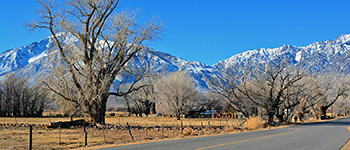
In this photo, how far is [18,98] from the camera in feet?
223

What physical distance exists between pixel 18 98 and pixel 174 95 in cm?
3616

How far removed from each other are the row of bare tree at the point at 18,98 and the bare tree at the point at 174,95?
2626cm

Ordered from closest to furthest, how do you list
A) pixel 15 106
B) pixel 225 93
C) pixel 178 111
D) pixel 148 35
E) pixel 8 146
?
pixel 8 146, pixel 148 35, pixel 225 93, pixel 178 111, pixel 15 106

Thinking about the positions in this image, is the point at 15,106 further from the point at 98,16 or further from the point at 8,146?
the point at 8,146

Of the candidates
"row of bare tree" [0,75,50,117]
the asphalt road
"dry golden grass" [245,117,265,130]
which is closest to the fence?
"dry golden grass" [245,117,265,130]


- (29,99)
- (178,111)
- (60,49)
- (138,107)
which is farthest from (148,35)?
(29,99)

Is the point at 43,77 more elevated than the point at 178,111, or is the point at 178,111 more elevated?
the point at 43,77

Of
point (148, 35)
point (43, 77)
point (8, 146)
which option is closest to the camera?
point (8, 146)

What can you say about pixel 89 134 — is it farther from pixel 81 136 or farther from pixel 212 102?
pixel 212 102

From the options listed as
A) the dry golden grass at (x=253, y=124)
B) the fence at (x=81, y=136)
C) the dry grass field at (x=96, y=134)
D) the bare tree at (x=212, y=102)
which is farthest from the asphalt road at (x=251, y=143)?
the bare tree at (x=212, y=102)

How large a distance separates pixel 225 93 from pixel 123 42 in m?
13.8

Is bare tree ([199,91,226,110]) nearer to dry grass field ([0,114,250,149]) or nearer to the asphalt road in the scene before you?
dry grass field ([0,114,250,149])

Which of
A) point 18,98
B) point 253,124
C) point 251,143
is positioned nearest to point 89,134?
point 251,143

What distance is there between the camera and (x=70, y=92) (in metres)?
26.5
